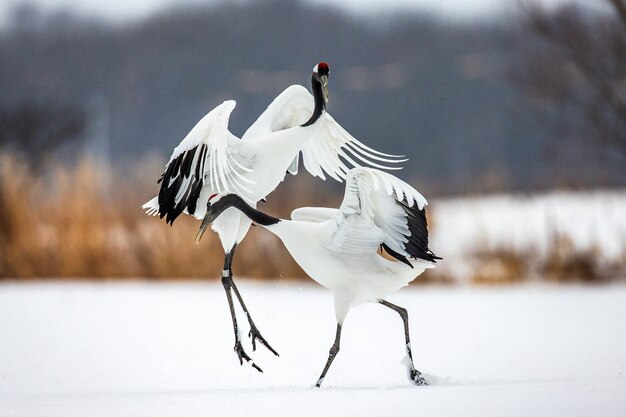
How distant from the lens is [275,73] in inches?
1550

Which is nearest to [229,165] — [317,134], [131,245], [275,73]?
[317,134]

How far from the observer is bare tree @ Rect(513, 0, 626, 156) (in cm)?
1169

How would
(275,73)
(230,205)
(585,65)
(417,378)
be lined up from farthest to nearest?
(275,73), (585,65), (230,205), (417,378)

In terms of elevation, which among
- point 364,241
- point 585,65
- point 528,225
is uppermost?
point 585,65

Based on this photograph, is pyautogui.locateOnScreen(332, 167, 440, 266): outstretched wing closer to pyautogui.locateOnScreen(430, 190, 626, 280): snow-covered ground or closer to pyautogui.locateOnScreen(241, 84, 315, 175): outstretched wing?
pyautogui.locateOnScreen(241, 84, 315, 175): outstretched wing

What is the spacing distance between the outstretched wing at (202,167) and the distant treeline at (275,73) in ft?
87.2

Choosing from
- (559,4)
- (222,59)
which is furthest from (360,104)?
(559,4)

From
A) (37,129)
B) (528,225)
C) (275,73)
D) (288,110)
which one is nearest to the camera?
(288,110)

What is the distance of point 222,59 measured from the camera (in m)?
40.8

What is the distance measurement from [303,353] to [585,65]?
6.33 metres

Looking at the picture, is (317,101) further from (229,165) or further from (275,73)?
(275,73)

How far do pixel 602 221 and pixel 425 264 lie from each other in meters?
9.30

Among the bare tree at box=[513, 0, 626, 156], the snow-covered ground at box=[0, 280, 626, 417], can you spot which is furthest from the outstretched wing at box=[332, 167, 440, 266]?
the bare tree at box=[513, 0, 626, 156]

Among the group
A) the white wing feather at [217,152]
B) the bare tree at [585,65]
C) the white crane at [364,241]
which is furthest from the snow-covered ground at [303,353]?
the bare tree at [585,65]
